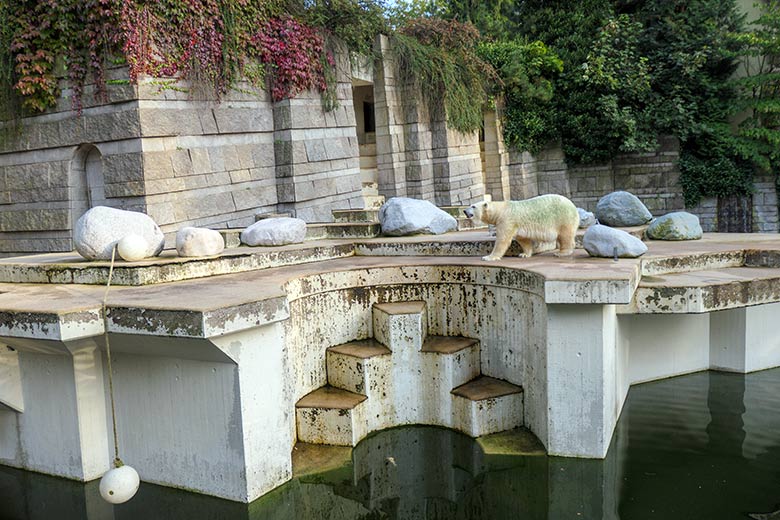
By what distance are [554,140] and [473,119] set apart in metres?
3.63

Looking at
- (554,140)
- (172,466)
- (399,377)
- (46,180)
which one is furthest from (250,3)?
(554,140)

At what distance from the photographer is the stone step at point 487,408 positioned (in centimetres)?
516

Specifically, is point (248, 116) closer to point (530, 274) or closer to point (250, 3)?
point (250, 3)

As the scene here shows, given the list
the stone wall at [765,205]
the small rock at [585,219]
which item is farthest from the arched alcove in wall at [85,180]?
the stone wall at [765,205]

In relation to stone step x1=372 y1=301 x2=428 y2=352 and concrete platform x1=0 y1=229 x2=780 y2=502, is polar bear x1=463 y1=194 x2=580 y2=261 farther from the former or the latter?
stone step x1=372 y1=301 x2=428 y2=352

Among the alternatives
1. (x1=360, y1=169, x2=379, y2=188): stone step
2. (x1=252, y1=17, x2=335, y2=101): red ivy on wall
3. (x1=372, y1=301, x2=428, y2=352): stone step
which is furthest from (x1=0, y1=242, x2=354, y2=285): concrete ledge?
(x1=360, y1=169, x2=379, y2=188): stone step

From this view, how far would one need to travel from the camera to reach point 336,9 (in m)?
9.61

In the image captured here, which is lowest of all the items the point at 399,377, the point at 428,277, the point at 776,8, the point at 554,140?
the point at 399,377

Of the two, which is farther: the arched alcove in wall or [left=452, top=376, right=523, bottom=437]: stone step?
the arched alcove in wall

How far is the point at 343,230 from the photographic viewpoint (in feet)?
25.0

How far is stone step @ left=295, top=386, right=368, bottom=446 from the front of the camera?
198 inches

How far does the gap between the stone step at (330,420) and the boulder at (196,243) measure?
157 cm

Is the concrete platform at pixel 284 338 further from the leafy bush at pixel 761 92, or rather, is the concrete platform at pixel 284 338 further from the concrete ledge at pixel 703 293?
the leafy bush at pixel 761 92

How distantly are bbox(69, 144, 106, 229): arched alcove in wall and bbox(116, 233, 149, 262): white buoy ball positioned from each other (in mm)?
3248
